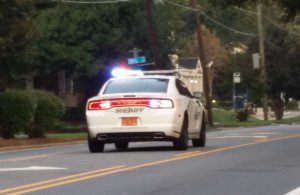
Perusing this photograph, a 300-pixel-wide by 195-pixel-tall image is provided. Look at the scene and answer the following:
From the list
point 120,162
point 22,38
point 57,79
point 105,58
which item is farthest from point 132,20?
point 120,162

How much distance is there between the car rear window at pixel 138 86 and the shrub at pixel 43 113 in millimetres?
8735

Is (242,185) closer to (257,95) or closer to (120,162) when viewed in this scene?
(120,162)

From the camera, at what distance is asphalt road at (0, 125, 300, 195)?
11.3 m

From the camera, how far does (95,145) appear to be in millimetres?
18391

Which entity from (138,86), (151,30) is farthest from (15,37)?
(151,30)

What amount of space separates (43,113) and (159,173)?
1476 centimetres

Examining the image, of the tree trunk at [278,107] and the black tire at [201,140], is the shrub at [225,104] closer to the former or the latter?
the tree trunk at [278,107]

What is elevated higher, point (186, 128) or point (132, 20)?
point (132, 20)

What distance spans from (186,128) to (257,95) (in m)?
40.9

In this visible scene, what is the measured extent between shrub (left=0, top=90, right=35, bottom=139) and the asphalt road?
28.2 feet

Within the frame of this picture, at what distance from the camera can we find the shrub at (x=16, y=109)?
26.2 m

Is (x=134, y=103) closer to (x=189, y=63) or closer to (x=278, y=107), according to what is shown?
(x=278, y=107)

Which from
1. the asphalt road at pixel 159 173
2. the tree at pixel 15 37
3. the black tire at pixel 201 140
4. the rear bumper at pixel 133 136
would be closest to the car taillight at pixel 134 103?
the rear bumper at pixel 133 136

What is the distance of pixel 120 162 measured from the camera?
599 inches
